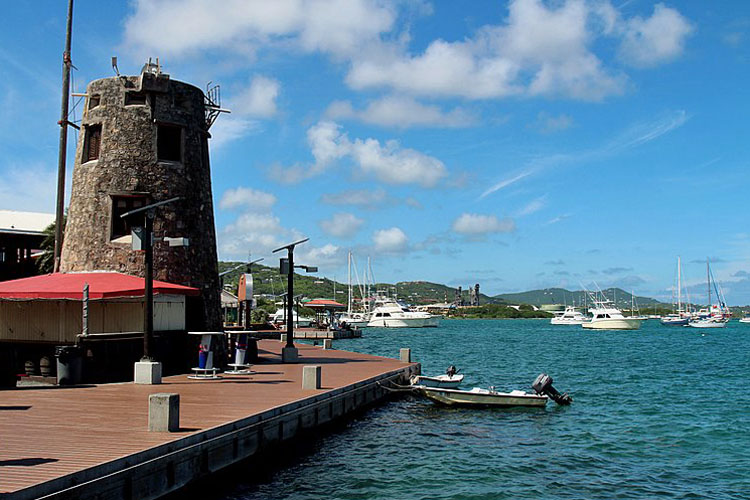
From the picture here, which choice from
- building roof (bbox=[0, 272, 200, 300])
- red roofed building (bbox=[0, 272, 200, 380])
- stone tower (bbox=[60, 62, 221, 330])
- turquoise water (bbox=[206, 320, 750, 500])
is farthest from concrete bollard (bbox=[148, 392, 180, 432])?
stone tower (bbox=[60, 62, 221, 330])

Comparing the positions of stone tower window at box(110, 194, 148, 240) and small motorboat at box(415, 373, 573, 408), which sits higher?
stone tower window at box(110, 194, 148, 240)

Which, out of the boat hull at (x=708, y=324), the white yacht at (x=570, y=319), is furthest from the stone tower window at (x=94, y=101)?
the white yacht at (x=570, y=319)

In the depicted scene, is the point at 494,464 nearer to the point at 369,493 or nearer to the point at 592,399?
the point at 369,493

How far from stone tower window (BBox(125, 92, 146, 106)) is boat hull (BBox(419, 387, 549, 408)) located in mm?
15199

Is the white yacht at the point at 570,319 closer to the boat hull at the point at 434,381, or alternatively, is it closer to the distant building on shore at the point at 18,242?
the distant building on shore at the point at 18,242

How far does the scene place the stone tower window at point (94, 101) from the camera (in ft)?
87.9

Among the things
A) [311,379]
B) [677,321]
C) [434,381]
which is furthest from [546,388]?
[677,321]

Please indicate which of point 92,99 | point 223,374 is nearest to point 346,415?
point 223,374

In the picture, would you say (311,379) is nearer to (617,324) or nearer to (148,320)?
(148,320)

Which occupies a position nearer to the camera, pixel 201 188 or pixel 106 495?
pixel 106 495

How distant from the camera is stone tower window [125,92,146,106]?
1040 inches

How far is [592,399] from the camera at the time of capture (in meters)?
30.8

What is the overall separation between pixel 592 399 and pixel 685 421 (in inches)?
210

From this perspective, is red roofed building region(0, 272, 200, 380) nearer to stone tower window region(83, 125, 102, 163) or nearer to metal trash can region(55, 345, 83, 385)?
metal trash can region(55, 345, 83, 385)
